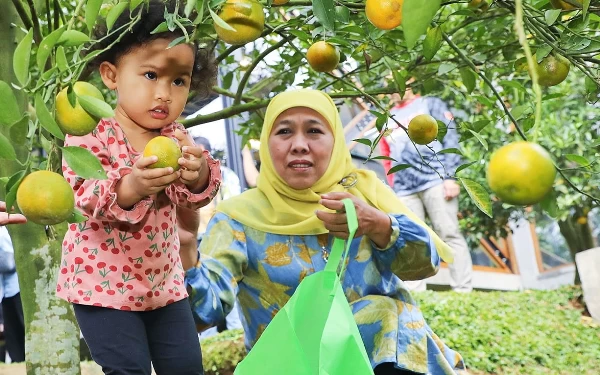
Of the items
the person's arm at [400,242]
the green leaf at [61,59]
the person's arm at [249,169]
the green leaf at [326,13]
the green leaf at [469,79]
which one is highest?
the person's arm at [249,169]

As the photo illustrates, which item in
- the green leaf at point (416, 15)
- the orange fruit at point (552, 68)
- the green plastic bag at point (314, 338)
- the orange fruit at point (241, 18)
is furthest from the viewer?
the green plastic bag at point (314, 338)

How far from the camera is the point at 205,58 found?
2111mm

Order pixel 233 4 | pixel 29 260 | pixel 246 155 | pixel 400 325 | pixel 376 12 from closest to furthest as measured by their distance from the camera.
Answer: pixel 376 12, pixel 233 4, pixel 29 260, pixel 400 325, pixel 246 155

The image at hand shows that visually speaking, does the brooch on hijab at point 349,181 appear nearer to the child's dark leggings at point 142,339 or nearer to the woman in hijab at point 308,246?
the woman in hijab at point 308,246

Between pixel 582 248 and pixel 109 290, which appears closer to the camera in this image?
pixel 109 290

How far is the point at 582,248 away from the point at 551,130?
2.35 meters

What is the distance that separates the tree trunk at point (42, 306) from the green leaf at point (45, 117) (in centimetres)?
116

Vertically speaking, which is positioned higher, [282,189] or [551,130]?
[551,130]

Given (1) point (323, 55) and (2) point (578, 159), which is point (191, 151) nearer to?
(1) point (323, 55)

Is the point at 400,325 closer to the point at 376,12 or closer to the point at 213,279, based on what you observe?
the point at 213,279

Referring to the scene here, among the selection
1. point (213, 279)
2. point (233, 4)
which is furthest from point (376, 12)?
point (213, 279)

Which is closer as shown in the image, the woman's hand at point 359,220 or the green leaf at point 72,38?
the green leaf at point 72,38

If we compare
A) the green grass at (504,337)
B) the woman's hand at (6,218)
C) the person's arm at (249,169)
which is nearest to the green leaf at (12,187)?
the woman's hand at (6,218)

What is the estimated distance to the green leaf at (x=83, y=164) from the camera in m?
1.02
